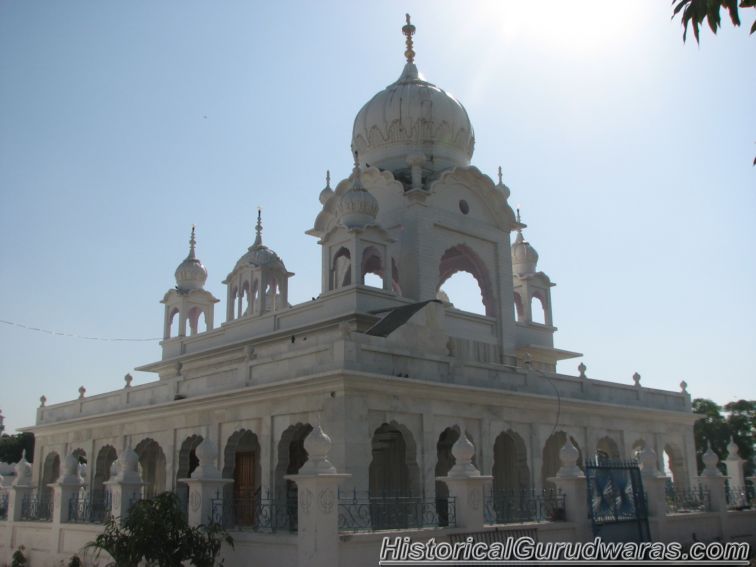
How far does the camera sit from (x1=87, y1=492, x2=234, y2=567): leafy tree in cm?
1292

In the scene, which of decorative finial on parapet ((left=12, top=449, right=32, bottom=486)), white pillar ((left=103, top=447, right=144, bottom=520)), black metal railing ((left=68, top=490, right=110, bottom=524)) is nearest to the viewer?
white pillar ((left=103, top=447, right=144, bottom=520))

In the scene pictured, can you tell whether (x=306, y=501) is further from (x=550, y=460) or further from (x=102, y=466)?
(x=102, y=466)

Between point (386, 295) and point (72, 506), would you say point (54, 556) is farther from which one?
point (386, 295)

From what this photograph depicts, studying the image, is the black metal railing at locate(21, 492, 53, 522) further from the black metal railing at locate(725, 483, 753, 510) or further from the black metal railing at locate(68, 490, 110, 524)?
the black metal railing at locate(725, 483, 753, 510)

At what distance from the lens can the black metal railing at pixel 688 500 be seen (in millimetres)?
Answer: 21656

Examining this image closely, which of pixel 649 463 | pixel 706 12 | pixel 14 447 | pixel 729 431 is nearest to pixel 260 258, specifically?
pixel 649 463

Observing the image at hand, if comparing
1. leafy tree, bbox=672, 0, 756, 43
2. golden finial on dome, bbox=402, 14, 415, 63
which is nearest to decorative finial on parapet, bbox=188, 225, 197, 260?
golden finial on dome, bbox=402, 14, 415, 63

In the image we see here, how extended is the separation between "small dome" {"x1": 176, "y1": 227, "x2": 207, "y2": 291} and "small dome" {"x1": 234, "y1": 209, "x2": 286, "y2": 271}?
Result: 3.90 m

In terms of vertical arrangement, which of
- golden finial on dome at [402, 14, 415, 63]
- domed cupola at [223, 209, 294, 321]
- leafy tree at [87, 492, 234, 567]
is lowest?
leafy tree at [87, 492, 234, 567]

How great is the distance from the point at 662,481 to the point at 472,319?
29.6 ft

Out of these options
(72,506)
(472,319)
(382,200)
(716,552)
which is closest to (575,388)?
(472,319)

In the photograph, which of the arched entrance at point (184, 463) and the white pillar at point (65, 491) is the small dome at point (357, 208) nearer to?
the arched entrance at point (184, 463)

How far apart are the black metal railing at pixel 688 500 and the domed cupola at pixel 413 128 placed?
1328 centimetres

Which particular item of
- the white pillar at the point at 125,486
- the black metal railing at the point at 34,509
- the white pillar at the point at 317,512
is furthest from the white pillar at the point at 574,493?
the black metal railing at the point at 34,509
